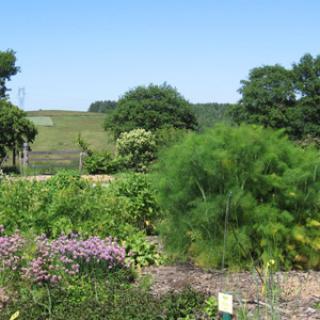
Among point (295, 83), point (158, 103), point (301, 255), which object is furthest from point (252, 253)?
point (295, 83)

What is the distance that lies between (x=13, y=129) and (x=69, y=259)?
24.0 m

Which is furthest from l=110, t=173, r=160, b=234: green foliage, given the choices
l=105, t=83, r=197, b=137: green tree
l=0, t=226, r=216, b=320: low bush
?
l=105, t=83, r=197, b=137: green tree

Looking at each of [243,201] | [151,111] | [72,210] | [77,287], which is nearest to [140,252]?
[72,210]

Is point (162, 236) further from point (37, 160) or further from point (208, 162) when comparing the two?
point (37, 160)

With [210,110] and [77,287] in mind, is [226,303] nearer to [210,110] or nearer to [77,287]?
[77,287]

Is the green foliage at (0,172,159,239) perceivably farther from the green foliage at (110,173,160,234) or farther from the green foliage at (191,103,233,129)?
the green foliage at (191,103,233,129)

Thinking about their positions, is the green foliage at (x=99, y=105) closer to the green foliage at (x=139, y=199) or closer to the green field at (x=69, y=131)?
the green field at (x=69, y=131)

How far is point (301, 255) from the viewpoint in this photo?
5.78 meters

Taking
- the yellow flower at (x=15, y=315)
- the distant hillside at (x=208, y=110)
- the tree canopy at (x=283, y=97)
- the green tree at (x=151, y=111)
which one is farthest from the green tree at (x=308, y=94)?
the yellow flower at (x=15, y=315)

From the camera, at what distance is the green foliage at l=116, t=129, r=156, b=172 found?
21984 millimetres

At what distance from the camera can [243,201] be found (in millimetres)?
5562

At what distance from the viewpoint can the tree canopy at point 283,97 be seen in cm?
3339

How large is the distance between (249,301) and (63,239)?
1554 mm

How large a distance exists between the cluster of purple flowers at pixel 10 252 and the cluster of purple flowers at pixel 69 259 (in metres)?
0.12
